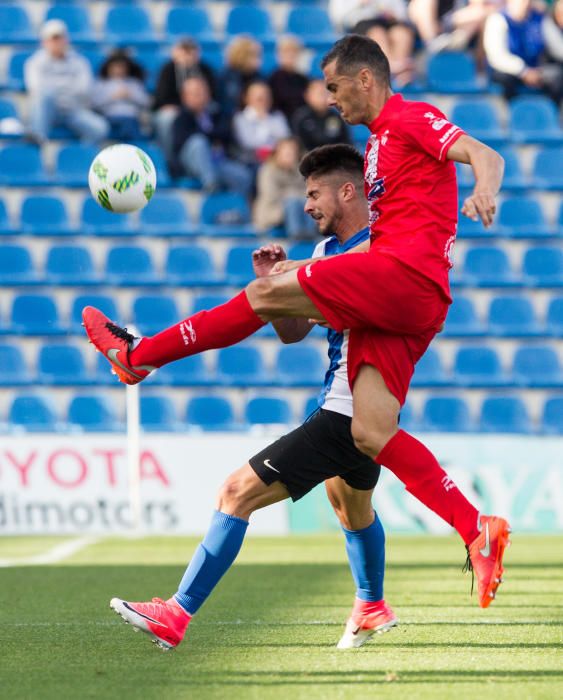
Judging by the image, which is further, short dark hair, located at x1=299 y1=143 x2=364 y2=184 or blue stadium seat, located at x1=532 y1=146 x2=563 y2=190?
blue stadium seat, located at x1=532 y1=146 x2=563 y2=190

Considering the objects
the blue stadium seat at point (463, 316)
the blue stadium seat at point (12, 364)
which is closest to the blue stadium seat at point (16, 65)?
the blue stadium seat at point (12, 364)

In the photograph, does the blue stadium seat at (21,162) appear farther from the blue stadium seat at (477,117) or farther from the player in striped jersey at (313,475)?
the player in striped jersey at (313,475)

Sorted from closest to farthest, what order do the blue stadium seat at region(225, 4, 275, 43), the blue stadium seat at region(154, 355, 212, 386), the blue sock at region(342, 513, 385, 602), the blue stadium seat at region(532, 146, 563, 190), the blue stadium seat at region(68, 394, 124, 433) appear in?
the blue sock at region(342, 513, 385, 602)
the blue stadium seat at region(68, 394, 124, 433)
the blue stadium seat at region(154, 355, 212, 386)
the blue stadium seat at region(532, 146, 563, 190)
the blue stadium seat at region(225, 4, 275, 43)

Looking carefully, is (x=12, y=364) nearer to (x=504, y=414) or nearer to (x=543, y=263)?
(x=504, y=414)

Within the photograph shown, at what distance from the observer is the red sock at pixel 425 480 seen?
498cm

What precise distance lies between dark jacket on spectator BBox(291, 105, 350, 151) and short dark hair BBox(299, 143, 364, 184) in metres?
8.87

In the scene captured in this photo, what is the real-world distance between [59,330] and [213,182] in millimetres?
2478

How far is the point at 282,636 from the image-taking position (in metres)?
5.84

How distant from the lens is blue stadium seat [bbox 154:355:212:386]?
13508 mm

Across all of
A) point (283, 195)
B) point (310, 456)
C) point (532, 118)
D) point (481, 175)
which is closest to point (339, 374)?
point (310, 456)

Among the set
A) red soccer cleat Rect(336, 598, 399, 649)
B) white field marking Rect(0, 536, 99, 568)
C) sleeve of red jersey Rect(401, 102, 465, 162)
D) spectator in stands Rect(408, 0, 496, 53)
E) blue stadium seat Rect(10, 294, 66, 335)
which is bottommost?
white field marking Rect(0, 536, 99, 568)

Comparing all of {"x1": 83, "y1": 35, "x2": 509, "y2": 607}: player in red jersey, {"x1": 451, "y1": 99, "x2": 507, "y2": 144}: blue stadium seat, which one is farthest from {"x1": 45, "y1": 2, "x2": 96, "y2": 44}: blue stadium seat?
{"x1": 83, "y1": 35, "x2": 509, "y2": 607}: player in red jersey

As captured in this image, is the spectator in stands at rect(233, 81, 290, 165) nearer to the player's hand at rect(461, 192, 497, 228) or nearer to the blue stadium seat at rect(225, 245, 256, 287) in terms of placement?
the blue stadium seat at rect(225, 245, 256, 287)

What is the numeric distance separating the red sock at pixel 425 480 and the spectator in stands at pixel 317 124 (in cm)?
965
